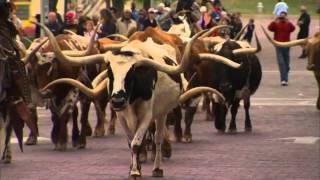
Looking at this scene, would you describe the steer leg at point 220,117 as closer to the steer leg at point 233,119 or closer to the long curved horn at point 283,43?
the steer leg at point 233,119

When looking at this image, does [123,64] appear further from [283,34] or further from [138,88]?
[283,34]

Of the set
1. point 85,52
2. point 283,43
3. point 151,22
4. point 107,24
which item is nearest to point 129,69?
point 85,52

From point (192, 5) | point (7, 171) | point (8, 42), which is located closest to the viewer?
point (8, 42)

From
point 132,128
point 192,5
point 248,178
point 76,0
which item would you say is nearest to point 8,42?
point 132,128

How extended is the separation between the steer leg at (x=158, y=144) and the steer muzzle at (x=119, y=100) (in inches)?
49.0

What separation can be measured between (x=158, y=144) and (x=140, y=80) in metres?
1.07

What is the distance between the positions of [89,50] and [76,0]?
21.6m

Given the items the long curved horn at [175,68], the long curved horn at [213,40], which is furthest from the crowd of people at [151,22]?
the long curved horn at [175,68]

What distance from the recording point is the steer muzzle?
48.5 ft

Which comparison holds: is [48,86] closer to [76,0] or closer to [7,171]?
[7,171]

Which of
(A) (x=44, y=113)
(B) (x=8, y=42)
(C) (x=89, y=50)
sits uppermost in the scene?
(B) (x=8, y=42)

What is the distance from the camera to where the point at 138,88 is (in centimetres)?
1531

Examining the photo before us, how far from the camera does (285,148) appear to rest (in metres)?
19.2

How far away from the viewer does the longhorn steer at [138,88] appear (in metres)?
15.0
